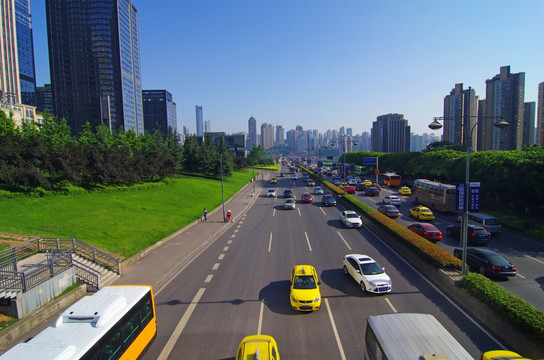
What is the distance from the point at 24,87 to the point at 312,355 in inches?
7243

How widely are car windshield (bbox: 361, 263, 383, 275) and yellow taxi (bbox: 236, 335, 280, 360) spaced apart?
24.6 feet

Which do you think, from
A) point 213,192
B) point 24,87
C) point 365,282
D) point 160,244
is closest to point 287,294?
point 365,282

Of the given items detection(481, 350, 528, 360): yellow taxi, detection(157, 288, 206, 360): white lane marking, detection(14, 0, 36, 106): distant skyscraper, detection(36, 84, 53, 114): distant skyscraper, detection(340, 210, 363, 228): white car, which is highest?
detection(14, 0, 36, 106): distant skyscraper

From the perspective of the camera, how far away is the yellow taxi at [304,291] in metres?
12.5

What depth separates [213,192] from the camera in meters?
50.2

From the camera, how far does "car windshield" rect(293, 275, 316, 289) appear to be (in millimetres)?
13398

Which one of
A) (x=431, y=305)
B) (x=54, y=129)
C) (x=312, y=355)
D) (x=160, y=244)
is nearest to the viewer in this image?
(x=312, y=355)

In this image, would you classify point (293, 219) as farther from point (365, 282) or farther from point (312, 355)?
point (312, 355)

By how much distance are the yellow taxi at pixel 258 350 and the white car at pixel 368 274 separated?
690 centimetres

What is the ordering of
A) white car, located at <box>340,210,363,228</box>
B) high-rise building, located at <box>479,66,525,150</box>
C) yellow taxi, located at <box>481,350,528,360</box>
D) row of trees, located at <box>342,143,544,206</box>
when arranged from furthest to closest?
high-rise building, located at <box>479,66,525,150</box> < row of trees, located at <box>342,143,544,206</box> < white car, located at <box>340,210,363,228</box> < yellow taxi, located at <box>481,350,528,360</box>

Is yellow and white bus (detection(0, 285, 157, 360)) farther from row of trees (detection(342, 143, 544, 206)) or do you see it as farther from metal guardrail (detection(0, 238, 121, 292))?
→ row of trees (detection(342, 143, 544, 206))

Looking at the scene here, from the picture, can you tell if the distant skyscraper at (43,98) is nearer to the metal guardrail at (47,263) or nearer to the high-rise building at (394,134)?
the metal guardrail at (47,263)

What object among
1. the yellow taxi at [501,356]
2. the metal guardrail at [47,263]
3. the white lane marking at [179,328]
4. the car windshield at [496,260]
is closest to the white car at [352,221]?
the car windshield at [496,260]

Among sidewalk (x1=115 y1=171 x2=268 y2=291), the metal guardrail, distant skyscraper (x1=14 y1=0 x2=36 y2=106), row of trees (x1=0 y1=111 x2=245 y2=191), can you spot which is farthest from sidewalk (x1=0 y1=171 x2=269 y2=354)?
distant skyscraper (x1=14 y1=0 x2=36 y2=106)
